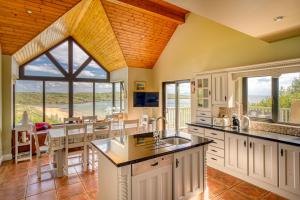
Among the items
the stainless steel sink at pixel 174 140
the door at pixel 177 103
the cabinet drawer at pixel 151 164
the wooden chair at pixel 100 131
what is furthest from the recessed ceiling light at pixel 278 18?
the wooden chair at pixel 100 131

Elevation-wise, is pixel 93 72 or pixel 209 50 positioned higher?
pixel 209 50

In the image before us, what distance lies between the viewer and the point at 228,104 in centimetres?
367

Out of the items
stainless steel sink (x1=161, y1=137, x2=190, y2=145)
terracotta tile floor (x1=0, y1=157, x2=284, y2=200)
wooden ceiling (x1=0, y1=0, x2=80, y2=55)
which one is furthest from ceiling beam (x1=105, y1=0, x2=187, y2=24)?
terracotta tile floor (x1=0, y1=157, x2=284, y2=200)

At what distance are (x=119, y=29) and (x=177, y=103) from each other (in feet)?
9.60

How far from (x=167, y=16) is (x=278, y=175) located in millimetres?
4234

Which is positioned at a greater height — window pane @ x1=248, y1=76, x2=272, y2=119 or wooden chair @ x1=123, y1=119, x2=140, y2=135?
window pane @ x1=248, y1=76, x2=272, y2=119

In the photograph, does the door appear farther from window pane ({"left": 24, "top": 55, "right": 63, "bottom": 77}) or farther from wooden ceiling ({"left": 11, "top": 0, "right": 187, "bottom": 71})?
window pane ({"left": 24, "top": 55, "right": 63, "bottom": 77})

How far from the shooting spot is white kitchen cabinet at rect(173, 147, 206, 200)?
220 cm

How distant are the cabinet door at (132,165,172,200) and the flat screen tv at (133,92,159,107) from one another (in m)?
3.70

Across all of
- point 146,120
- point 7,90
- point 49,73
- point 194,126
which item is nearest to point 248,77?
point 194,126

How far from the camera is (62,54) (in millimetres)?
6469

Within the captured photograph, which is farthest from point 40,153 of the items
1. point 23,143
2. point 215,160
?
point 215,160

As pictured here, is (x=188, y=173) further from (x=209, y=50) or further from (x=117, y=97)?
(x=117, y=97)

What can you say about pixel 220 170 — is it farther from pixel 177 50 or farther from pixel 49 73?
pixel 49 73
